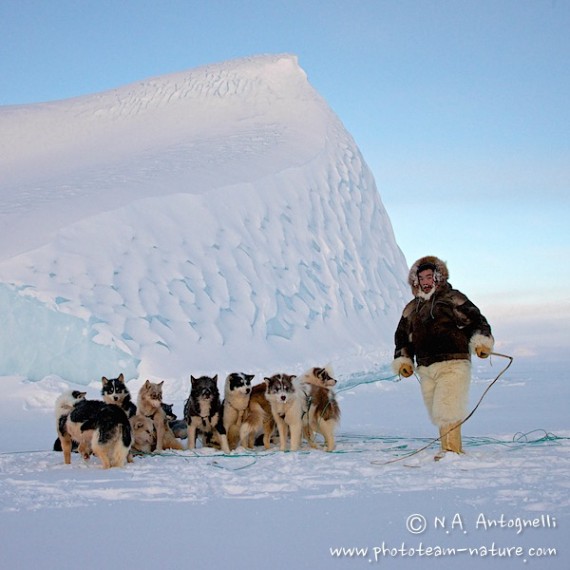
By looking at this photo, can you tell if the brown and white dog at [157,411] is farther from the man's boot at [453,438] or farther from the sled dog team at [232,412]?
the man's boot at [453,438]

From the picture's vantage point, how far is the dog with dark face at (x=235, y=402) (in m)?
6.02

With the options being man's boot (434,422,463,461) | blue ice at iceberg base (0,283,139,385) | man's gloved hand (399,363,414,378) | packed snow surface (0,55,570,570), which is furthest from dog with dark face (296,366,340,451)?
blue ice at iceberg base (0,283,139,385)

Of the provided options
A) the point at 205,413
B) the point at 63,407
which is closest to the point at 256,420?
the point at 205,413

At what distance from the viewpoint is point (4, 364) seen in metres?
10.3

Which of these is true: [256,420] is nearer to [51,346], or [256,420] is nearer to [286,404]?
[286,404]

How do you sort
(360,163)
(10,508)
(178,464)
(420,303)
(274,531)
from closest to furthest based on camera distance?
(274,531) → (10,508) → (178,464) → (420,303) → (360,163)

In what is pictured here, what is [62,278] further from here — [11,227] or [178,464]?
[178,464]

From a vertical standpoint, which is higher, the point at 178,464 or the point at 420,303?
the point at 420,303

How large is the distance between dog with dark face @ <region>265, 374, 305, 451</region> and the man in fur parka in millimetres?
892

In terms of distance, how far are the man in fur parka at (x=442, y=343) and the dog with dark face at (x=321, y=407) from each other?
67 cm

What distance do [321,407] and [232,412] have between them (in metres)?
0.81

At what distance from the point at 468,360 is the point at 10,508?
350 centimetres

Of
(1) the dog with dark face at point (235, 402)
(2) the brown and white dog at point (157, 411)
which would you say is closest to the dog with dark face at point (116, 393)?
(2) the brown and white dog at point (157, 411)

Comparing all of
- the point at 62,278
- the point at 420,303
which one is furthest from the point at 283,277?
the point at 420,303
